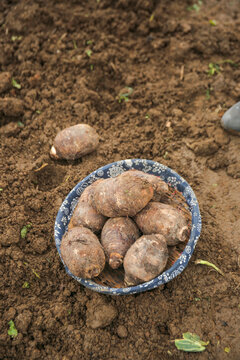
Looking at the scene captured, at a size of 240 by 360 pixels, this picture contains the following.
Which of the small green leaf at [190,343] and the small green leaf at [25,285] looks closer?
the small green leaf at [190,343]

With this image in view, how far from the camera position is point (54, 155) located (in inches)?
152

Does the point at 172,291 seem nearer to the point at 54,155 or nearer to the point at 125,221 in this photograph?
the point at 125,221

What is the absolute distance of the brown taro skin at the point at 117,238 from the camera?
8.61 feet

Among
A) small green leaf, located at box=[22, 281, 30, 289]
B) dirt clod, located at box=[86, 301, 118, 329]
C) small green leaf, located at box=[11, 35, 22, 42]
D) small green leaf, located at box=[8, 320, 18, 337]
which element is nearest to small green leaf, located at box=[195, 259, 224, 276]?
dirt clod, located at box=[86, 301, 118, 329]

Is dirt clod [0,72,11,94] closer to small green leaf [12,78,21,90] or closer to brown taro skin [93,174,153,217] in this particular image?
small green leaf [12,78,21,90]

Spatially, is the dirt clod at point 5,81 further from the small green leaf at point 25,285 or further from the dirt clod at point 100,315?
the dirt clod at point 100,315

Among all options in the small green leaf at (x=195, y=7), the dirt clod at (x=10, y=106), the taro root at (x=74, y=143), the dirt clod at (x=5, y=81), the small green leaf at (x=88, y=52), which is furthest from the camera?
the small green leaf at (x=195, y=7)

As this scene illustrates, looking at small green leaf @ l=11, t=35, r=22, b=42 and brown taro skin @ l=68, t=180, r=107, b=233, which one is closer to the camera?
brown taro skin @ l=68, t=180, r=107, b=233

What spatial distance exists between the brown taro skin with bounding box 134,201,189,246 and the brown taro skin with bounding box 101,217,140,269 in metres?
0.12

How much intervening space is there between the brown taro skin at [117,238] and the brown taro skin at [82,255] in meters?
0.08

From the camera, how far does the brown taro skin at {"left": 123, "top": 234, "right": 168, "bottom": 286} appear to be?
8.11 ft

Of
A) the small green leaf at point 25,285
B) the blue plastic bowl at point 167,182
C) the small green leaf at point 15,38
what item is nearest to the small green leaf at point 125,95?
the blue plastic bowl at point 167,182

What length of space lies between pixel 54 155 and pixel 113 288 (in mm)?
1934

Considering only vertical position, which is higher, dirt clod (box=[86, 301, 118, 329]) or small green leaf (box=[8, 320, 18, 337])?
small green leaf (box=[8, 320, 18, 337])
